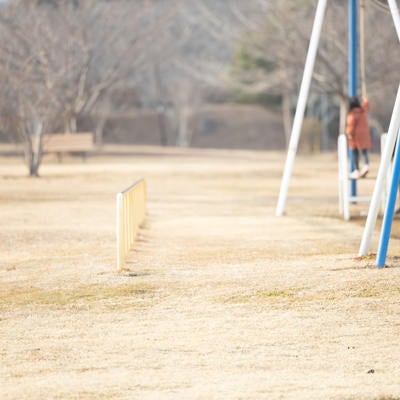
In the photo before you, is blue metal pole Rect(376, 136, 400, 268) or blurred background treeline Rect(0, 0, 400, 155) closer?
blue metal pole Rect(376, 136, 400, 268)

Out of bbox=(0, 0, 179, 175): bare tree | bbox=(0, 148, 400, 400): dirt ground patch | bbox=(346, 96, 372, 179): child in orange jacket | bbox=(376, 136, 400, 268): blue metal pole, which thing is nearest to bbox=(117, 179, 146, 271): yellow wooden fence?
bbox=(0, 148, 400, 400): dirt ground patch

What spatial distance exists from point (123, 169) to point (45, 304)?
94.2 feet

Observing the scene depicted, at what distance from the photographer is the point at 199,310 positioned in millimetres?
9961

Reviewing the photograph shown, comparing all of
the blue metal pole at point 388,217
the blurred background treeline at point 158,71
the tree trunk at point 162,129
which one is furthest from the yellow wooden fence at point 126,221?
the tree trunk at point 162,129

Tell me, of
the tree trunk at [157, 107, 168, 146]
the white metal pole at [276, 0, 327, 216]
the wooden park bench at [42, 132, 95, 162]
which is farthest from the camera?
the tree trunk at [157, 107, 168, 146]

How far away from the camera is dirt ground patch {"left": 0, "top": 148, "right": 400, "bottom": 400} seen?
7.39 meters

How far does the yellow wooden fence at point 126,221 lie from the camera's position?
1195 centimetres

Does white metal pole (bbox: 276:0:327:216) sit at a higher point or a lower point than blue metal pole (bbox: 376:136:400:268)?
higher

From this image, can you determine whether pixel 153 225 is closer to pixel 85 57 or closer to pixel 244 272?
pixel 244 272

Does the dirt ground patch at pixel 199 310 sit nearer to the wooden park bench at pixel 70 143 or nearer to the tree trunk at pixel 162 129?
the wooden park bench at pixel 70 143

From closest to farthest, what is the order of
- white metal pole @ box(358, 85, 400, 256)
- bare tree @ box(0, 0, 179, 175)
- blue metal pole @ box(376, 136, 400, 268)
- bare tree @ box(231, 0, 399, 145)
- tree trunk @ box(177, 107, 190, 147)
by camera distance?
blue metal pole @ box(376, 136, 400, 268), white metal pole @ box(358, 85, 400, 256), bare tree @ box(0, 0, 179, 175), bare tree @ box(231, 0, 399, 145), tree trunk @ box(177, 107, 190, 147)

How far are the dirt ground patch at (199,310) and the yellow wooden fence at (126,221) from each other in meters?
0.19

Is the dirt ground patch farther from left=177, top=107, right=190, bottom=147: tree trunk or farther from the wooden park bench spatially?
left=177, top=107, right=190, bottom=147: tree trunk

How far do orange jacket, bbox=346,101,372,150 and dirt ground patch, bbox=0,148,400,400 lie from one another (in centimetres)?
136
